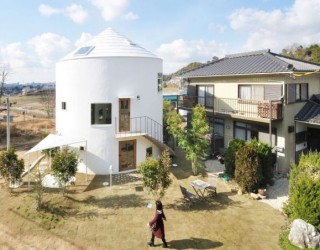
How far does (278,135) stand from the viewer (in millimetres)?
20047

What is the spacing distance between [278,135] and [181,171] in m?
7.27

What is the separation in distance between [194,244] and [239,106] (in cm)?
1349

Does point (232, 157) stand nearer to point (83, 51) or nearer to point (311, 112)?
point (311, 112)

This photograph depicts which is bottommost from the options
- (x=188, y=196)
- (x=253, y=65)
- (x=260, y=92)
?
(x=188, y=196)

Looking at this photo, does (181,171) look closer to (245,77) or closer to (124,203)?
(124,203)

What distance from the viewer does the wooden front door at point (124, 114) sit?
69.4ft

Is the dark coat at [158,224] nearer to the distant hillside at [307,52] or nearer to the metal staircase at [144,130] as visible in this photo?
the metal staircase at [144,130]

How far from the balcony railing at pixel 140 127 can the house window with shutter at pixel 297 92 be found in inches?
390

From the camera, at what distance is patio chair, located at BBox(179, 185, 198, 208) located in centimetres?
1523

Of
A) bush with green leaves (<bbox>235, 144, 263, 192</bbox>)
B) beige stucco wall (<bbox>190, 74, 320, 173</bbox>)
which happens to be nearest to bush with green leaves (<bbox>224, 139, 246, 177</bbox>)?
bush with green leaves (<bbox>235, 144, 263, 192</bbox>)

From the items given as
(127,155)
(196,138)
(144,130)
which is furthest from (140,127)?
(196,138)

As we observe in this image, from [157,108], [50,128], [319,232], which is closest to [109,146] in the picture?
[157,108]

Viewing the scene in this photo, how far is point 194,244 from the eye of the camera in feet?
38.5

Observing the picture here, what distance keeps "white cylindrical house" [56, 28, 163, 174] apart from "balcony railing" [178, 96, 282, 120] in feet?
19.5
